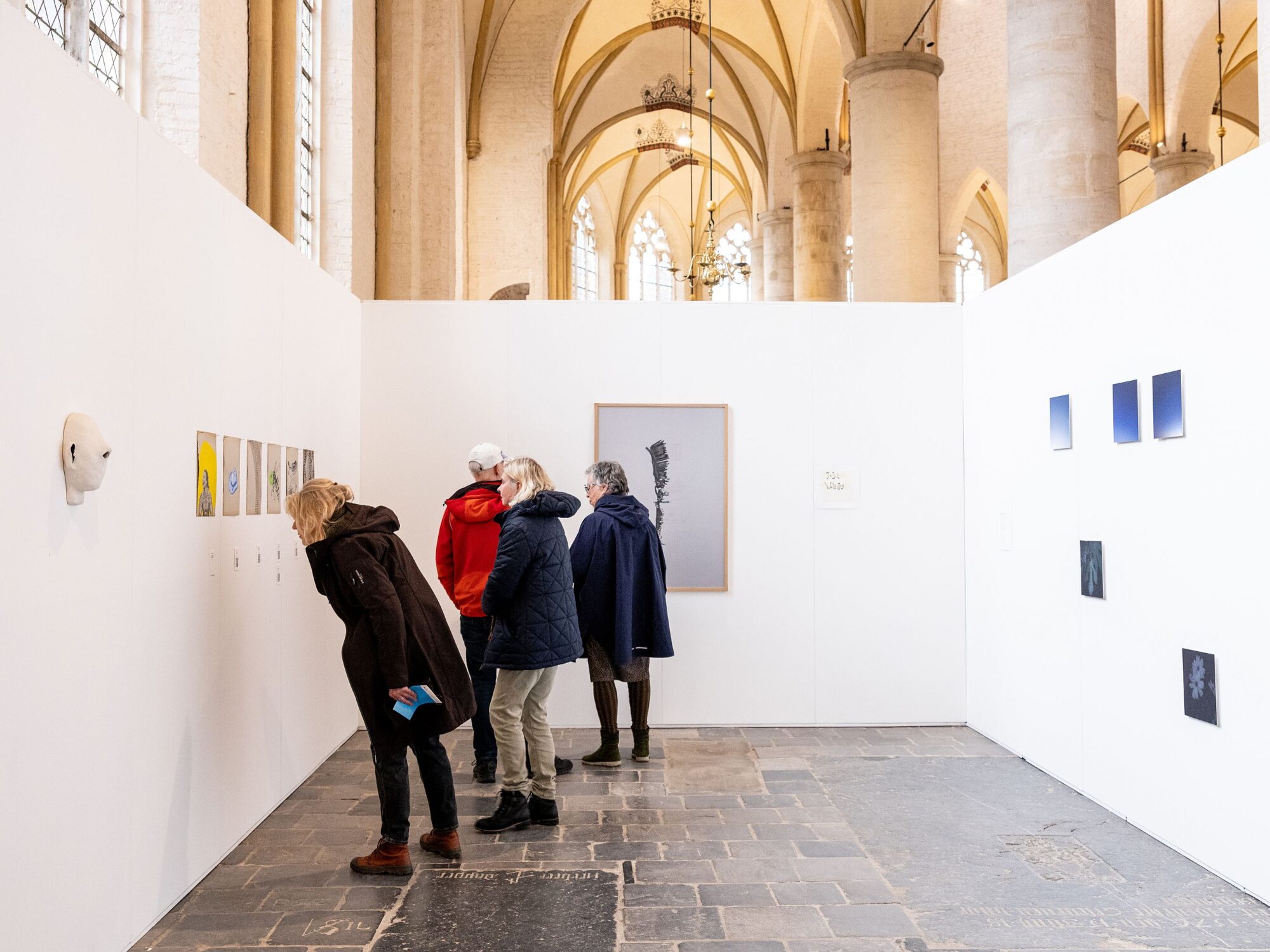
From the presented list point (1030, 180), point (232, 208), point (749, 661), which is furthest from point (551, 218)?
point (232, 208)

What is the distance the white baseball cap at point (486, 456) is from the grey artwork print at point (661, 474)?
1823mm

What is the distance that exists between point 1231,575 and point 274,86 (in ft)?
21.5

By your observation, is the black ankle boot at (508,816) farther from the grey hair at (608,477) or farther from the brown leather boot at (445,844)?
the grey hair at (608,477)

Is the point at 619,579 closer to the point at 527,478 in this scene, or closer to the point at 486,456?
the point at 486,456

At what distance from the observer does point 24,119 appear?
3.11 metres

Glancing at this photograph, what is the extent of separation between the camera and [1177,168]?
58.7 ft

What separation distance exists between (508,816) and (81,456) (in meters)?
2.65

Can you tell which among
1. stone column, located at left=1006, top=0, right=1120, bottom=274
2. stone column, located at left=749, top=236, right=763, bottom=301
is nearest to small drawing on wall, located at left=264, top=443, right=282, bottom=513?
stone column, located at left=1006, top=0, right=1120, bottom=274

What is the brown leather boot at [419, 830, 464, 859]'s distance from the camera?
4684 mm

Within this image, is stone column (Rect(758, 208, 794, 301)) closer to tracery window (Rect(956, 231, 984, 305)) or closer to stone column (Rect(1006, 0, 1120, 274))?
tracery window (Rect(956, 231, 984, 305))

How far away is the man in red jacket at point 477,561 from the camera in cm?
575

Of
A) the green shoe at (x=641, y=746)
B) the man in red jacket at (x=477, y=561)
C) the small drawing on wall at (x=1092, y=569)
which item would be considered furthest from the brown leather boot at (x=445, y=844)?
the small drawing on wall at (x=1092, y=569)

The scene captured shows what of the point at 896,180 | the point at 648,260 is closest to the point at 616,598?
the point at 896,180

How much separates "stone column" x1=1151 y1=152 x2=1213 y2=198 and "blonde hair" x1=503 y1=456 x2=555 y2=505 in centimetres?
1609
